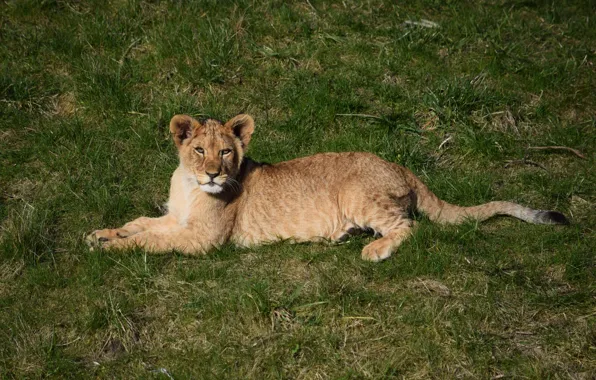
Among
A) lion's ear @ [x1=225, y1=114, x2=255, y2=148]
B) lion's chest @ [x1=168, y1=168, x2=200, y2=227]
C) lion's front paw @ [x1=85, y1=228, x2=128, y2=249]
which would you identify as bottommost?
lion's front paw @ [x1=85, y1=228, x2=128, y2=249]

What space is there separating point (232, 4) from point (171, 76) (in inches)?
51.3

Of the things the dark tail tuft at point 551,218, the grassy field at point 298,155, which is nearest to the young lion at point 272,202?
the dark tail tuft at point 551,218

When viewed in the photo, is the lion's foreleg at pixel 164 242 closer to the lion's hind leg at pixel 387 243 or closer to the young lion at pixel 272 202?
the young lion at pixel 272 202

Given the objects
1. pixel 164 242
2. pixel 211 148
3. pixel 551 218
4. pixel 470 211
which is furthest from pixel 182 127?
pixel 551 218

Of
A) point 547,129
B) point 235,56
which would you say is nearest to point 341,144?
point 235,56

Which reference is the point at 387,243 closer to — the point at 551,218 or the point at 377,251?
the point at 377,251

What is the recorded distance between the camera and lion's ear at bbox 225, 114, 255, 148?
20.5 feet

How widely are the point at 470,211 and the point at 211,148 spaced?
2.23 meters

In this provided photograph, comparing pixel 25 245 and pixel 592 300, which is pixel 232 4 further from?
pixel 592 300

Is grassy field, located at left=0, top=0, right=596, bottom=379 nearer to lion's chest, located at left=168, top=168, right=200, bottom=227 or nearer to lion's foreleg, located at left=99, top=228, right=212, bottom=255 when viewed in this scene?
lion's foreleg, located at left=99, top=228, right=212, bottom=255

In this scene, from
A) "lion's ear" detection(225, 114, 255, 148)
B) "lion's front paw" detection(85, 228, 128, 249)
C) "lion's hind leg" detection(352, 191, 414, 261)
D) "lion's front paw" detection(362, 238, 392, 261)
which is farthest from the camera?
"lion's ear" detection(225, 114, 255, 148)

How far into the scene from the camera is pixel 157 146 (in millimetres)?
7500

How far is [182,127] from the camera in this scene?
6.19 meters

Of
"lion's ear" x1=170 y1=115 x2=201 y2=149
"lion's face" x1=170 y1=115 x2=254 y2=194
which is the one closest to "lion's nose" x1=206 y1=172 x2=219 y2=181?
"lion's face" x1=170 y1=115 x2=254 y2=194
